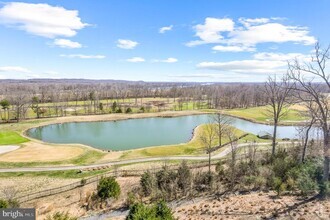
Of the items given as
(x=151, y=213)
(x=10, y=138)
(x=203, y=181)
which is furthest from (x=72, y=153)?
(x=151, y=213)

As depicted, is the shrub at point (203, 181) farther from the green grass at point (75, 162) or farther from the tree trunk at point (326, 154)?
the green grass at point (75, 162)

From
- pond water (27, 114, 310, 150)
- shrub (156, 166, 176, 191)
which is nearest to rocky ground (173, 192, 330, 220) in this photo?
shrub (156, 166, 176, 191)

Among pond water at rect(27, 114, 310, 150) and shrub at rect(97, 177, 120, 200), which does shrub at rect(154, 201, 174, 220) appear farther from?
pond water at rect(27, 114, 310, 150)

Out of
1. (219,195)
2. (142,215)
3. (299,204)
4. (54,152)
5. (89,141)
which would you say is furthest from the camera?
(89,141)

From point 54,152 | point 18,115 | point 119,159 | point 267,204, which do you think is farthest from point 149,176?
point 18,115

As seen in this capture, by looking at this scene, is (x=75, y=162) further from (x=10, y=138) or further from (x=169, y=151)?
(x=10, y=138)

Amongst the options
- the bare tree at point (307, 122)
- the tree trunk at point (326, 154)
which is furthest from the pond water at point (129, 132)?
the tree trunk at point (326, 154)

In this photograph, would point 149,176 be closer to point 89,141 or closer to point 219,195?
point 219,195

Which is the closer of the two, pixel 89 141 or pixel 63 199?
pixel 63 199
